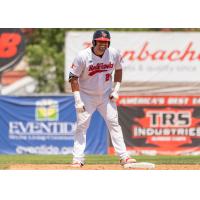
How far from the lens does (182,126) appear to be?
23125 mm

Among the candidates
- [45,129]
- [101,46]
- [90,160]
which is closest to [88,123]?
[101,46]

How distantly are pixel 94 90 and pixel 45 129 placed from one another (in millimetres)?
11186

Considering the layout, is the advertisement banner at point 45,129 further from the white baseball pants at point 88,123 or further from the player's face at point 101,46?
the player's face at point 101,46

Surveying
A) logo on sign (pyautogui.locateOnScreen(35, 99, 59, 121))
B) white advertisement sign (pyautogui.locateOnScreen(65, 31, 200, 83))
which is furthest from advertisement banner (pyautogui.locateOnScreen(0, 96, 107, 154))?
white advertisement sign (pyautogui.locateOnScreen(65, 31, 200, 83))

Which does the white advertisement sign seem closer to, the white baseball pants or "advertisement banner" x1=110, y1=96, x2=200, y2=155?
"advertisement banner" x1=110, y1=96, x2=200, y2=155

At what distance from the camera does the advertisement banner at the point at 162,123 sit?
22922 millimetres

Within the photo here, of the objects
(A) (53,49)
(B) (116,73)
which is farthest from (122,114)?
(A) (53,49)

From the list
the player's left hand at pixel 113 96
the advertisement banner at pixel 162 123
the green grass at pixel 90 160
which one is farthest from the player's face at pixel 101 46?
the advertisement banner at pixel 162 123

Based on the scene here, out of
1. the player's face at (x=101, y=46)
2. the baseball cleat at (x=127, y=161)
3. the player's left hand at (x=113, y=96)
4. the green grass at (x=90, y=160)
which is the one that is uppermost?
the player's face at (x=101, y=46)

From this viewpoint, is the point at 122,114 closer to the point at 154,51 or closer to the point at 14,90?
the point at 154,51

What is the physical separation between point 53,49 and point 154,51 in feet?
54.9

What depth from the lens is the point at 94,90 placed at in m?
11.8

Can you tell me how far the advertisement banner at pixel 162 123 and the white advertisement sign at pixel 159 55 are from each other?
7.08 ft

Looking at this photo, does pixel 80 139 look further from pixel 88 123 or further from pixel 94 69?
pixel 94 69
